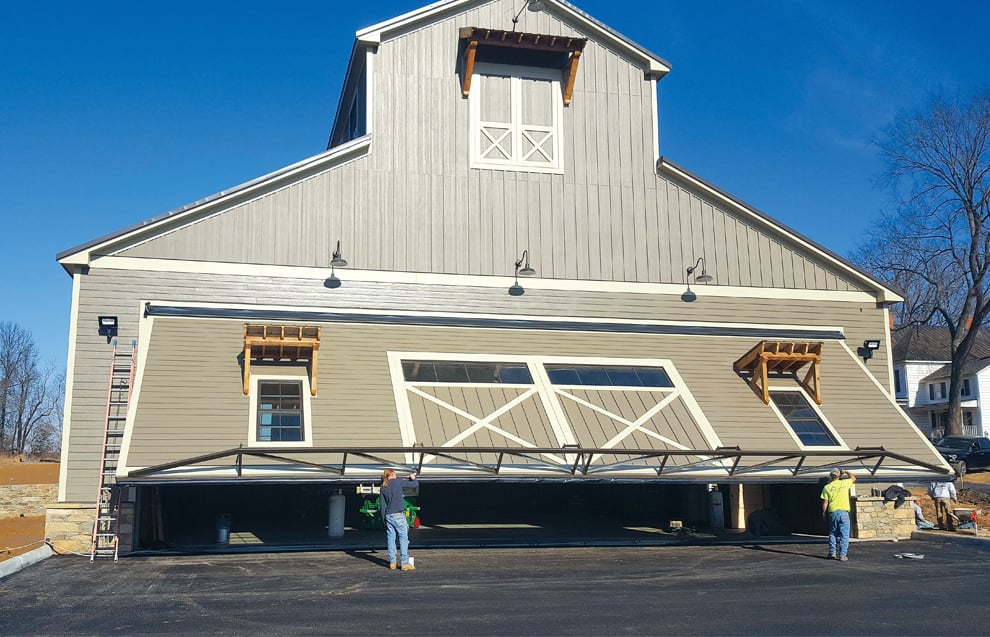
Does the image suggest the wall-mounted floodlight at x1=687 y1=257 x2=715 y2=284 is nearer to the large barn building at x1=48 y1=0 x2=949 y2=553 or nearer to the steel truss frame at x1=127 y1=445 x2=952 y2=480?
the large barn building at x1=48 y1=0 x2=949 y2=553

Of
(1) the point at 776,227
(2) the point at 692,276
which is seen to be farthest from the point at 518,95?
(1) the point at 776,227

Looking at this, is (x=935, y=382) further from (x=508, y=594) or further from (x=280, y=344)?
(x=508, y=594)

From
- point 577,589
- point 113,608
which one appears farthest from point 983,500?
point 113,608

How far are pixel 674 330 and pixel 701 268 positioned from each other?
1.94 meters

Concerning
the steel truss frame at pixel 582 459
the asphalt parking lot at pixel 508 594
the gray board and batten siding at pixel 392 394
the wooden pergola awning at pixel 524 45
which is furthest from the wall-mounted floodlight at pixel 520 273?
the asphalt parking lot at pixel 508 594

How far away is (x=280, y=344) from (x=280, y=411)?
1.40 m

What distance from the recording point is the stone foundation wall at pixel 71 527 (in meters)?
17.1

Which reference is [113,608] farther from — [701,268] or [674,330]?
[701,268]

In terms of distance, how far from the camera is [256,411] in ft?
54.4

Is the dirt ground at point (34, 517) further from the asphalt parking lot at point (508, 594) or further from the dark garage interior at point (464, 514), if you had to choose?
the asphalt parking lot at point (508, 594)

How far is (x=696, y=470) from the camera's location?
16.7 m

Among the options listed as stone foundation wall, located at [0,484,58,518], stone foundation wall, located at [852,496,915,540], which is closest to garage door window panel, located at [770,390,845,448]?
stone foundation wall, located at [852,496,915,540]

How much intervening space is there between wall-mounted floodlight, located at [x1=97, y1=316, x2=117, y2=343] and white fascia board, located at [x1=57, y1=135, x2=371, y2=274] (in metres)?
1.28

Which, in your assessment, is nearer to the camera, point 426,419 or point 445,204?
point 426,419
